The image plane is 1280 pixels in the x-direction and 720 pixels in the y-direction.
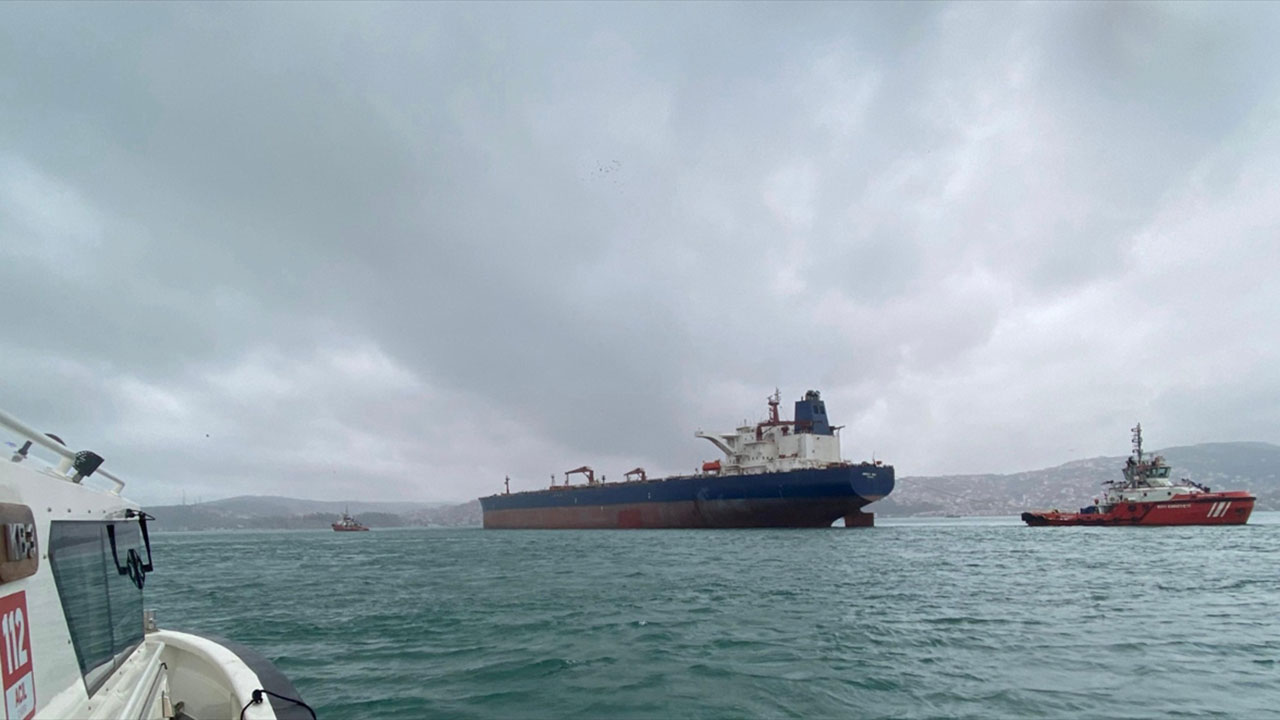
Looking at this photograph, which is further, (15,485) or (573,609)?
(573,609)

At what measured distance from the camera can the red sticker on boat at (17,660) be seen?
108 inches

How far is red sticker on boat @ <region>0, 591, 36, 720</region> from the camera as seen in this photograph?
8.99ft

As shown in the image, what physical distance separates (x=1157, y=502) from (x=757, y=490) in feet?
89.4

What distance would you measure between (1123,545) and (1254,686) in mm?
26208

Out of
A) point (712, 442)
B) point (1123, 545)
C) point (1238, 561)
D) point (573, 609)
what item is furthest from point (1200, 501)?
point (573, 609)

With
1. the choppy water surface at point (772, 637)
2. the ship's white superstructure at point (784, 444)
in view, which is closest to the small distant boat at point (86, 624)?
the choppy water surface at point (772, 637)

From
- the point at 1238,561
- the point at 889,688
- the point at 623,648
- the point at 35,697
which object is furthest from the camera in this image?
the point at 1238,561

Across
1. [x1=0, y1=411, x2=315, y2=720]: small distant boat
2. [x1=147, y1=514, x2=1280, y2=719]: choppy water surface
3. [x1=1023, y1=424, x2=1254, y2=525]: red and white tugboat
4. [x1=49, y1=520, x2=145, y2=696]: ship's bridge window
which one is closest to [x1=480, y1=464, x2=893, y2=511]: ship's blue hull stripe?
[x1=1023, y1=424, x2=1254, y2=525]: red and white tugboat

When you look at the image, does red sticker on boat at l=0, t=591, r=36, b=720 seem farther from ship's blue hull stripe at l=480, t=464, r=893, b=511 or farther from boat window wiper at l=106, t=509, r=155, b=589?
ship's blue hull stripe at l=480, t=464, r=893, b=511

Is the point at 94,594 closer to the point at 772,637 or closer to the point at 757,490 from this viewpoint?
the point at 772,637

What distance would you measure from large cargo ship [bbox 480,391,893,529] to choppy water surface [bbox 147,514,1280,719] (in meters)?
21.2

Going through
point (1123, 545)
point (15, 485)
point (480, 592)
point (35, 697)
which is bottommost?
point (1123, 545)

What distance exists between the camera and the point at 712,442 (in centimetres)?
5709

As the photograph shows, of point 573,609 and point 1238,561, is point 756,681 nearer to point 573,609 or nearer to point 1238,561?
point 573,609
